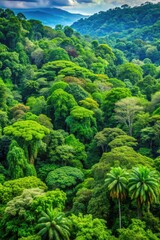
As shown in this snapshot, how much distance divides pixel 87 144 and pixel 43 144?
9.93m

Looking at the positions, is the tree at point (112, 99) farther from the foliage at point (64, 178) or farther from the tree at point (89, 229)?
the tree at point (89, 229)

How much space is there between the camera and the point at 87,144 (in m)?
52.3

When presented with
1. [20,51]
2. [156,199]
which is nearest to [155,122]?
[156,199]

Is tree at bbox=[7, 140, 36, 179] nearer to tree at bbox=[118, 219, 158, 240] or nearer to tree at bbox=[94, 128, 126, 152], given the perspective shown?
tree at bbox=[94, 128, 126, 152]

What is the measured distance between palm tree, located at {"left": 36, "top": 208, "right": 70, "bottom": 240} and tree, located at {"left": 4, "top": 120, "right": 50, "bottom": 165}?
690 inches

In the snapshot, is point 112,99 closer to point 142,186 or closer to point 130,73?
point 142,186

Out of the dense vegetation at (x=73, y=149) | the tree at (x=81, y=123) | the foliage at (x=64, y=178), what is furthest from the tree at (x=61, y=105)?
the foliage at (x=64, y=178)

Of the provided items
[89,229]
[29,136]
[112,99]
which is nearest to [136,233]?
[89,229]

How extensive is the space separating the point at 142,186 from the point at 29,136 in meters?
19.8

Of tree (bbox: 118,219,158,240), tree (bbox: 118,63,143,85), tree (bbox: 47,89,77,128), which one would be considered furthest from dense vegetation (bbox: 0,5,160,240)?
tree (bbox: 118,63,143,85)

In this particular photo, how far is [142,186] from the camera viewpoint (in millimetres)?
26516

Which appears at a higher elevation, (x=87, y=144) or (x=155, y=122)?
(x=155, y=122)

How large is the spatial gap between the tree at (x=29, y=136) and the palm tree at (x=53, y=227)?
1752 centimetres

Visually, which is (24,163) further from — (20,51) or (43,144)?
(20,51)
